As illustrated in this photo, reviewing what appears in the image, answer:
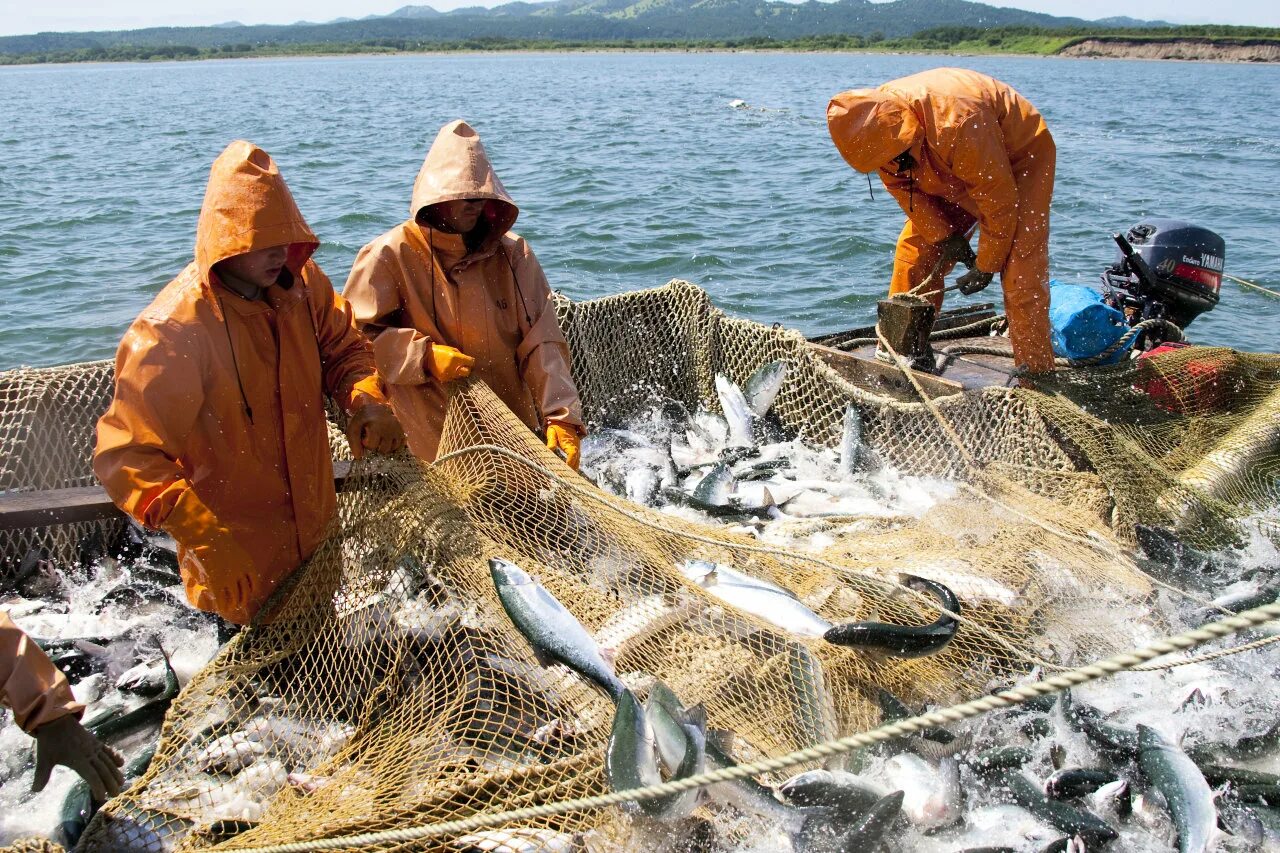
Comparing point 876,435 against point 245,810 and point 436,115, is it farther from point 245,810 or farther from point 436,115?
point 436,115

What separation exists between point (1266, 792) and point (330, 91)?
50358 mm

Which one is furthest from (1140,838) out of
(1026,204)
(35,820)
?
(1026,204)

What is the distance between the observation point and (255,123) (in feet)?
102

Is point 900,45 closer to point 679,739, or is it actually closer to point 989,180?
point 989,180

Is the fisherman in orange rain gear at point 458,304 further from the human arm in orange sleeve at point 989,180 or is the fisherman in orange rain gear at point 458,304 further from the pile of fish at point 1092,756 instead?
the human arm in orange sleeve at point 989,180

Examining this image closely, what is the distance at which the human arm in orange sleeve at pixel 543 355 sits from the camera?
436 cm

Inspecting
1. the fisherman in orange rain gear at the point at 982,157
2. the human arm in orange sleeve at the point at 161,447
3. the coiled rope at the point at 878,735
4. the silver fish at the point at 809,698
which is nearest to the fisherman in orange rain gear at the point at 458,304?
the human arm in orange sleeve at the point at 161,447

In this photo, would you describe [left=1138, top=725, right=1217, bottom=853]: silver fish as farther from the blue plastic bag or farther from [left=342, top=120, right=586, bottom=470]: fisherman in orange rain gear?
the blue plastic bag

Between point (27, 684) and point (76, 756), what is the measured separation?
Result: 26 cm

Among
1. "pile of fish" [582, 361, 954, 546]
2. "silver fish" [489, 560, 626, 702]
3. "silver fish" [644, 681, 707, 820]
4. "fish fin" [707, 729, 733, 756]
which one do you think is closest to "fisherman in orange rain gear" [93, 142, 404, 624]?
"silver fish" [489, 560, 626, 702]

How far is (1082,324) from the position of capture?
19.8 ft

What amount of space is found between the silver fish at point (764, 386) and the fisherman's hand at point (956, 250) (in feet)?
4.66

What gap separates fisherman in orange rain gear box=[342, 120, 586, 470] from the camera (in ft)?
13.1

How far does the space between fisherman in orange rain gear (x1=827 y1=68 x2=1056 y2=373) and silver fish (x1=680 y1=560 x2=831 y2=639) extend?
301 cm
